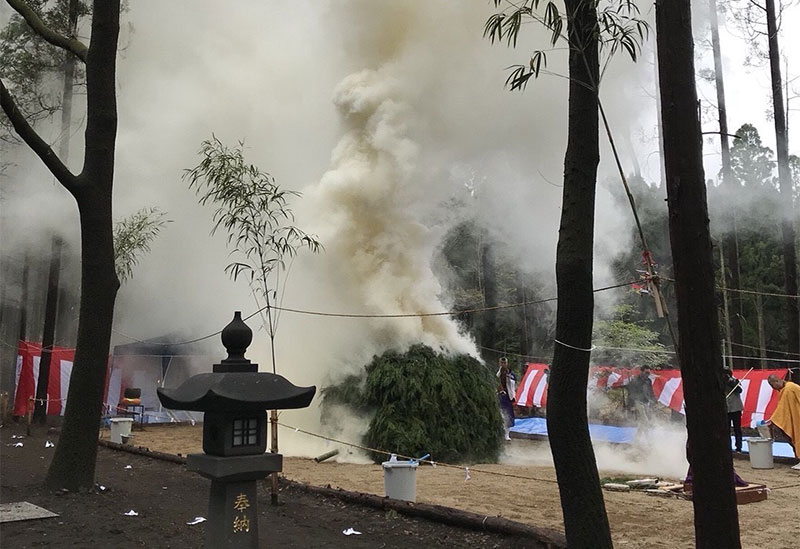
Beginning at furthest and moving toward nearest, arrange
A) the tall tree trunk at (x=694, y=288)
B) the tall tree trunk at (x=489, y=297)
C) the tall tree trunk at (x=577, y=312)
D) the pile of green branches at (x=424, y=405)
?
the tall tree trunk at (x=489, y=297)
the pile of green branches at (x=424, y=405)
the tall tree trunk at (x=577, y=312)
the tall tree trunk at (x=694, y=288)

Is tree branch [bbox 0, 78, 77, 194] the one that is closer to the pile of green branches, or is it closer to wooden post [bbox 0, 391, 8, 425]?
the pile of green branches

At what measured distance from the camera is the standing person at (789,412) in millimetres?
10352

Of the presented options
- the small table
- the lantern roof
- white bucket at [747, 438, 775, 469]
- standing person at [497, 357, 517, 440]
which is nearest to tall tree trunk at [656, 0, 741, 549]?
the lantern roof

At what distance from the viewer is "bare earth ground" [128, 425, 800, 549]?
5812 millimetres

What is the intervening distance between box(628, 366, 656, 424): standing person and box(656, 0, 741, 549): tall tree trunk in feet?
39.3

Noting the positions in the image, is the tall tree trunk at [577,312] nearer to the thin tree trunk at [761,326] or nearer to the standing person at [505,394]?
the standing person at [505,394]

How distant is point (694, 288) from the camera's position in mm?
3359

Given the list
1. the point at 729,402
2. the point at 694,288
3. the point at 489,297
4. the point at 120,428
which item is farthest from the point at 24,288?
the point at 694,288

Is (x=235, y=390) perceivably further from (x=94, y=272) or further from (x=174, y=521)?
(x=94, y=272)

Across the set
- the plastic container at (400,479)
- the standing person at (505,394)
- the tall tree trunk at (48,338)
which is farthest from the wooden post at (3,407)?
the plastic container at (400,479)

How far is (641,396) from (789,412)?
16.4ft

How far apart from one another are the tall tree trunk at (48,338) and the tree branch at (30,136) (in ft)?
31.3

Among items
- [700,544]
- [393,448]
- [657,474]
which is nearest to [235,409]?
[700,544]

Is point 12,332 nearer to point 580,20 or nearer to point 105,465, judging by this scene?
point 105,465
